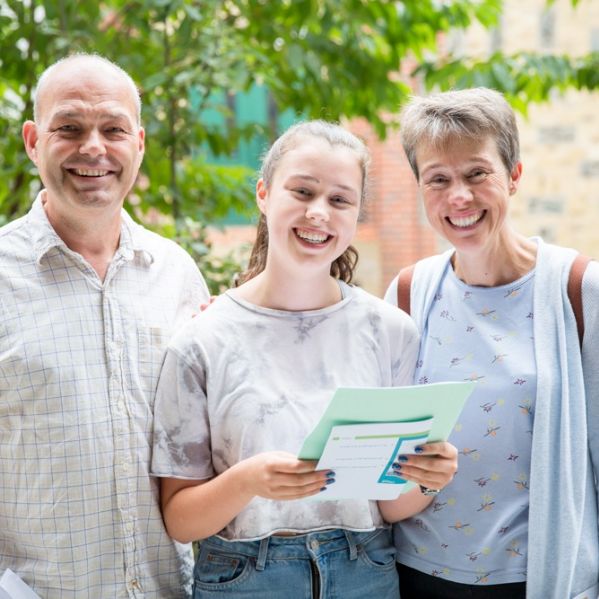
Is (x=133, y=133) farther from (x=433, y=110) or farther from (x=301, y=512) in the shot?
(x=301, y=512)

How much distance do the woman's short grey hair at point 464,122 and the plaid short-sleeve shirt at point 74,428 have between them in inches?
35.5

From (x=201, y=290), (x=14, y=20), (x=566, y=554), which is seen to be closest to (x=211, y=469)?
(x=201, y=290)

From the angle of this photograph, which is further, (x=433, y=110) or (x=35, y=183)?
(x=35, y=183)

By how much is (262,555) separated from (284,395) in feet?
1.25

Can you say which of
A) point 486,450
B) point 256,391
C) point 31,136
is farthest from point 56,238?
point 486,450

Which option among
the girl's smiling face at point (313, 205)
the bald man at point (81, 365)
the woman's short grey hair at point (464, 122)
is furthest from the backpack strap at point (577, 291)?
the bald man at point (81, 365)

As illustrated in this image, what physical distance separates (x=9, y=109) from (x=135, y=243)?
2.07 meters

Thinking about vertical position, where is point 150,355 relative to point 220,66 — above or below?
below

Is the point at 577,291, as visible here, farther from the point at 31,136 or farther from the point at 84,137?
the point at 31,136

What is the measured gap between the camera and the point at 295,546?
2.05 metres

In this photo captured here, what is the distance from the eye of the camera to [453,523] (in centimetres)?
224

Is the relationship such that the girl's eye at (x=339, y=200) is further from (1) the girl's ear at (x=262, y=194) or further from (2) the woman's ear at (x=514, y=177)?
(2) the woman's ear at (x=514, y=177)

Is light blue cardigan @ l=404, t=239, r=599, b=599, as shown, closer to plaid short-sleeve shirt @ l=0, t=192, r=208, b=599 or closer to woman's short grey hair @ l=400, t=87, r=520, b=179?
woman's short grey hair @ l=400, t=87, r=520, b=179

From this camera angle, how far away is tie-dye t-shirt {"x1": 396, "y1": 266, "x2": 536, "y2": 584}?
2193mm
